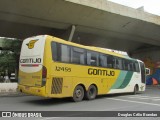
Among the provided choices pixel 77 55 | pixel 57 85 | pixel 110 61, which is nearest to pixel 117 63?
pixel 110 61

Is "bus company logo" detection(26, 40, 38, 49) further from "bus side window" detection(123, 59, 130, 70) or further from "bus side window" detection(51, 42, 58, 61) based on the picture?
"bus side window" detection(123, 59, 130, 70)

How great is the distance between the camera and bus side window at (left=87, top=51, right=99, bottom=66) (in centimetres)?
1586

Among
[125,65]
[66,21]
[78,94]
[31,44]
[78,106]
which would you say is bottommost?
[78,106]

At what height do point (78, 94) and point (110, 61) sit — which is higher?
point (110, 61)

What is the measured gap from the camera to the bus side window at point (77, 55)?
14578mm

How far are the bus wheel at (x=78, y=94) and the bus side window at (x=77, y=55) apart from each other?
53.8 inches

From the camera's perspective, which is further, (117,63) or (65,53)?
(117,63)

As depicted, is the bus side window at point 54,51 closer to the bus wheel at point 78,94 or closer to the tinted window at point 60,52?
the tinted window at point 60,52

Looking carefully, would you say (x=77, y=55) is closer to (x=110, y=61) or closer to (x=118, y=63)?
(x=110, y=61)

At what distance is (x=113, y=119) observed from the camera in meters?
9.34

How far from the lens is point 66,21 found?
24406 mm

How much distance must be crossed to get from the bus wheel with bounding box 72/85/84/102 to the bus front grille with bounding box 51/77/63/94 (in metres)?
1.31

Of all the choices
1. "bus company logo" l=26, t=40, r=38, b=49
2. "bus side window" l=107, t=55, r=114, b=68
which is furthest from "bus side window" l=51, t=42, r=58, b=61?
"bus side window" l=107, t=55, r=114, b=68

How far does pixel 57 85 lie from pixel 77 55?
230 cm
